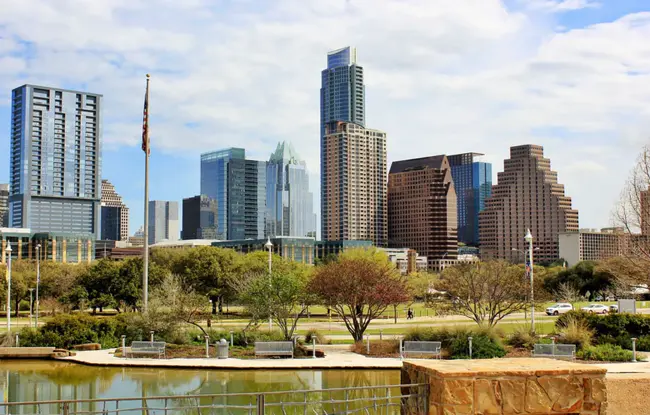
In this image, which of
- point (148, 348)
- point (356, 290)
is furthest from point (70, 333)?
point (356, 290)

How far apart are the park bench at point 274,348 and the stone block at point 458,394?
23.9 m

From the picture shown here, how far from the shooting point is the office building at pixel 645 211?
27.8 metres

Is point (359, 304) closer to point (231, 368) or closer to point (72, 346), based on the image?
point (231, 368)

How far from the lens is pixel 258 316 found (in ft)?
114

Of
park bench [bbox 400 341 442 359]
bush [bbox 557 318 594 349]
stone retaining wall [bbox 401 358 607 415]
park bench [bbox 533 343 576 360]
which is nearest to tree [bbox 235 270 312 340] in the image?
park bench [bbox 400 341 442 359]

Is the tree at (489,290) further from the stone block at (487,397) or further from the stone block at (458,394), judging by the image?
the stone block at (458,394)

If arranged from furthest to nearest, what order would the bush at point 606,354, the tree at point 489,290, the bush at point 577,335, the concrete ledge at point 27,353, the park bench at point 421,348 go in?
the tree at point 489,290, the concrete ledge at point 27,353, the bush at point 577,335, the park bench at point 421,348, the bush at point 606,354

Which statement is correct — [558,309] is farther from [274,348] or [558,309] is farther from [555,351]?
[274,348]

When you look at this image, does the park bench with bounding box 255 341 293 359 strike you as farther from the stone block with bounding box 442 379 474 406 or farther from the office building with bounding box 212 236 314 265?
the office building with bounding box 212 236 314 265

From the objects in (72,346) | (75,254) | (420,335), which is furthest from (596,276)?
(75,254)

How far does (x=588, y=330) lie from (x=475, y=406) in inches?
1186

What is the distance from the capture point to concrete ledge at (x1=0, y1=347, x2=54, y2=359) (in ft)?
106

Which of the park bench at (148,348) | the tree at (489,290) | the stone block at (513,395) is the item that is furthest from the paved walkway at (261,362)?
the stone block at (513,395)

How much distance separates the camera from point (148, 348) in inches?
1210
